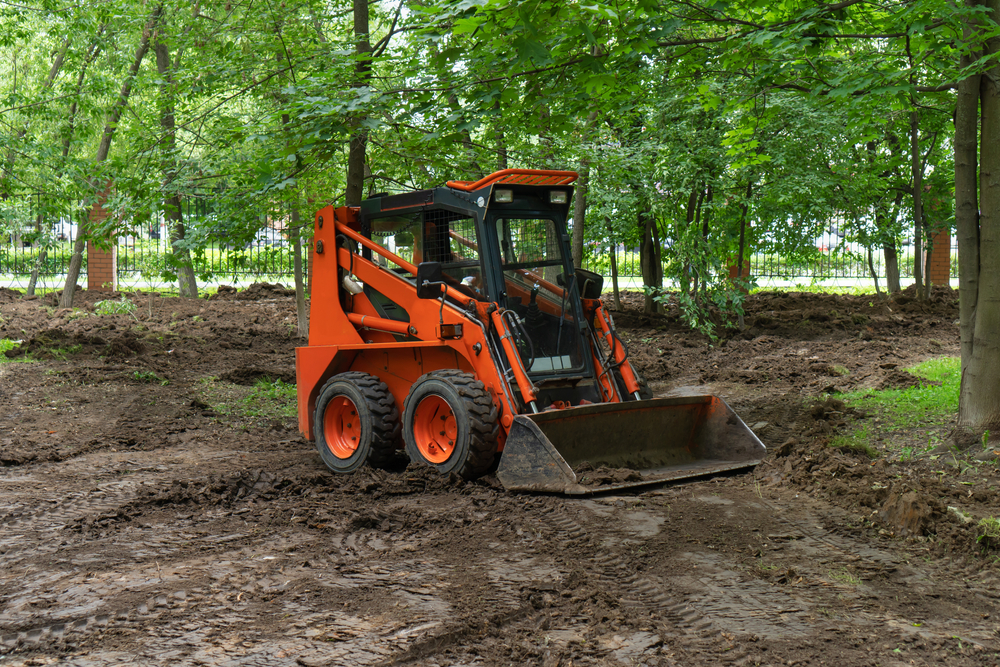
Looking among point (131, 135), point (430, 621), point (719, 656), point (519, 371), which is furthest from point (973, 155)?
point (131, 135)

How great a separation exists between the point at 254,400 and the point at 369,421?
12.2ft

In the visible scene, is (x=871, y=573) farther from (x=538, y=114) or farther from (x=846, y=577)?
(x=538, y=114)

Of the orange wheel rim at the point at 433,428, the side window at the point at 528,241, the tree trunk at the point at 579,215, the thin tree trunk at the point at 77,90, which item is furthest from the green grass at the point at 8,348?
the side window at the point at 528,241

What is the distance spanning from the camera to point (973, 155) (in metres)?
6.40

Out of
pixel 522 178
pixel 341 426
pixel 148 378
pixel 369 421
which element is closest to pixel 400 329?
pixel 369 421

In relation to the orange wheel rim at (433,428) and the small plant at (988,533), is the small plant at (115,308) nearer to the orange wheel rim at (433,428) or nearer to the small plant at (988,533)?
the orange wheel rim at (433,428)

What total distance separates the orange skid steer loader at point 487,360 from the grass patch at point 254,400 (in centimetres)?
186

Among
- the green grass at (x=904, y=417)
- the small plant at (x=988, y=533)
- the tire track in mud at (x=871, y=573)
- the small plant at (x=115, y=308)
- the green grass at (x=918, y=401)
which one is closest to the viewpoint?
the tire track in mud at (x=871, y=573)

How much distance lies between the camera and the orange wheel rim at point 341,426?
22.9 ft

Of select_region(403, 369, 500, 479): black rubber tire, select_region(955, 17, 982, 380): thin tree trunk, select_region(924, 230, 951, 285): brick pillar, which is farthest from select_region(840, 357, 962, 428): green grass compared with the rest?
select_region(924, 230, 951, 285): brick pillar

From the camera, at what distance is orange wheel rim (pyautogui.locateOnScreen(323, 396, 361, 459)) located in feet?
22.9

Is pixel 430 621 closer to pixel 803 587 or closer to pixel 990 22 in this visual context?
pixel 803 587

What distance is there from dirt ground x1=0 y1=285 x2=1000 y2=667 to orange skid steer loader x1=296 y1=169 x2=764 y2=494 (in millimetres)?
303

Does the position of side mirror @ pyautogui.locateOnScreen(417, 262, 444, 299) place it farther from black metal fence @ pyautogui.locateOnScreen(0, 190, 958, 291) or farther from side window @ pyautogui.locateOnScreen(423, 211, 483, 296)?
black metal fence @ pyautogui.locateOnScreen(0, 190, 958, 291)
